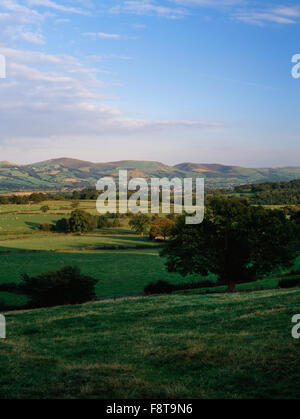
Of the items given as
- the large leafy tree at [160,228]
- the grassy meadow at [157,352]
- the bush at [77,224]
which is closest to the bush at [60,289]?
the grassy meadow at [157,352]

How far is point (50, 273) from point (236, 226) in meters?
19.5

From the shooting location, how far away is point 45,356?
12.8m

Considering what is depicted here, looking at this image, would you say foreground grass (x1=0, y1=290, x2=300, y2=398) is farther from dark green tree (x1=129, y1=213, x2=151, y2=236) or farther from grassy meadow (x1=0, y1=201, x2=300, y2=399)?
dark green tree (x1=129, y1=213, x2=151, y2=236)

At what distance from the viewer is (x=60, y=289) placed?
36344 mm

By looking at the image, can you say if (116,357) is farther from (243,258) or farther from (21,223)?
(21,223)

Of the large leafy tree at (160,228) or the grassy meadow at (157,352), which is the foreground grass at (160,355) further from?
the large leafy tree at (160,228)

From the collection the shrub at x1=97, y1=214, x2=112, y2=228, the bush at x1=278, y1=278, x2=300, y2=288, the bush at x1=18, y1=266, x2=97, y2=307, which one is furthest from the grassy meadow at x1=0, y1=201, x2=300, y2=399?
the shrub at x1=97, y1=214, x2=112, y2=228

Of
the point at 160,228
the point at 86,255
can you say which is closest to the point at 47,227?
the point at 160,228

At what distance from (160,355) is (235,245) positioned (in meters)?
25.7

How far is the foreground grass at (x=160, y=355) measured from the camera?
9.08 m

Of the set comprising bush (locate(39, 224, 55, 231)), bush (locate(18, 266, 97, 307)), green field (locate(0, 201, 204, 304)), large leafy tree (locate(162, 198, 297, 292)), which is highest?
large leafy tree (locate(162, 198, 297, 292))

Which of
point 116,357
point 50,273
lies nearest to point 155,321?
point 116,357

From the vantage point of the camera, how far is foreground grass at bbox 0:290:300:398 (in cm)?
908

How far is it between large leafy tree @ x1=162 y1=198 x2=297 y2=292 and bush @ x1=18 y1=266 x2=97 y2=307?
9.68m
